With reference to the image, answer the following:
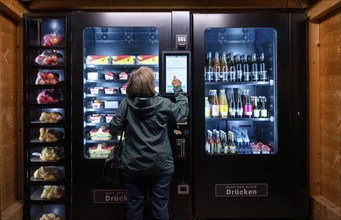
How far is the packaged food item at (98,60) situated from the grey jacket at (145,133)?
2.05ft

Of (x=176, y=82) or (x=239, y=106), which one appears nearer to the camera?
(x=176, y=82)

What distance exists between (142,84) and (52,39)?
110 centimetres

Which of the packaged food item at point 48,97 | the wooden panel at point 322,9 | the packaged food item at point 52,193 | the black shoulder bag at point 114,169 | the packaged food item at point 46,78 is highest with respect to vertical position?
the wooden panel at point 322,9

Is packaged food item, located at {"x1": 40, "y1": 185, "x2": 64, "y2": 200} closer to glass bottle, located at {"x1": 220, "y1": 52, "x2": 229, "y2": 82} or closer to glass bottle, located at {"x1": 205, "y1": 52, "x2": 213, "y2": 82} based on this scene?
glass bottle, located at {"x1": 205, "y1": 52, "x2": 213, "y2": 82}

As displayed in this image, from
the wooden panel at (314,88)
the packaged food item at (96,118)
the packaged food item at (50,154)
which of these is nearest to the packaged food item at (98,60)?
the packaged food item at (96,118)

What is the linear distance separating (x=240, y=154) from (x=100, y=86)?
151cm

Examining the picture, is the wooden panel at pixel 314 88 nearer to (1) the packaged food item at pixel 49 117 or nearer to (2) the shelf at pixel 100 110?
(2) the shelf at pixel 100 110

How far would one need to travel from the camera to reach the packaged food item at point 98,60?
9.57ft

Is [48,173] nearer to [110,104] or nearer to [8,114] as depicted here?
[8,114]

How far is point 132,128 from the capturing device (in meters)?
2.40

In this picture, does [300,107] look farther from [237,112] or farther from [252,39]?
[252,39]

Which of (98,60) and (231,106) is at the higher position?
(98,60)

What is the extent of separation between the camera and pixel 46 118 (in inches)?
113

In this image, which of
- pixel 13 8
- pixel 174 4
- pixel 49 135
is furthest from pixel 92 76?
pixel 174 4
